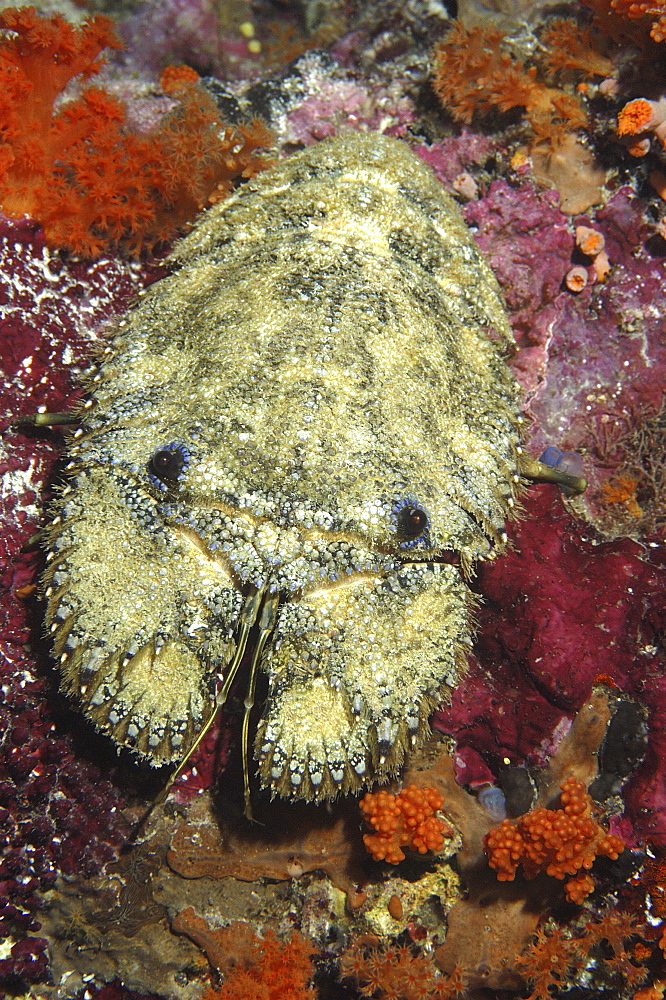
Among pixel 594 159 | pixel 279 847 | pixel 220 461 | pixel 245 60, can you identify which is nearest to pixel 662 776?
pixel 279 847

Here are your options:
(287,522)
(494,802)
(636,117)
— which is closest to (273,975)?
(494,802)

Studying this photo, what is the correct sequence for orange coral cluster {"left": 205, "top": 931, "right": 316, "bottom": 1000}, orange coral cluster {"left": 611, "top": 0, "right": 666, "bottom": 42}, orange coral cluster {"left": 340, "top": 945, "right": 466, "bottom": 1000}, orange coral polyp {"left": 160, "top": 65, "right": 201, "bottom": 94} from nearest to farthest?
1. orange coral cluster {"left": 340, "top": 945, "right": 466, "bottom": 1000}
2. orange coral cluster {"left": 205, "top": 931, "right": 316, "bottom": 1000}
3. orange coral cluster {"left": 611, "top": 0, "right": 666, "bottom": 42}
4. orange coral polyp {"left": 160, "top": 65, "right": 201, "bottom": 94}

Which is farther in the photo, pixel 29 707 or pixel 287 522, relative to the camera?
pixel 29 707

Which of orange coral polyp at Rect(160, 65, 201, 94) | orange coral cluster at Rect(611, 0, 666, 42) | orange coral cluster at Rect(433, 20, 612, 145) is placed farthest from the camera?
orange coral polyp at Rect(160, 65, 201, 94)

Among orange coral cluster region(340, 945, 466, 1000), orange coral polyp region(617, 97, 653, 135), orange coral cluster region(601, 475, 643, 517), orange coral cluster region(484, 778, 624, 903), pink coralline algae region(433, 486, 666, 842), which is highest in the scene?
orange coral polyp region(617, 97, 653, 135)

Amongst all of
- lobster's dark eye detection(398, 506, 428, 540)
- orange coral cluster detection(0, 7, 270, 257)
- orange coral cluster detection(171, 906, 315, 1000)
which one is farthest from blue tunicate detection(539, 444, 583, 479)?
orange coral cluster detection(171, 906, 315, 1000)

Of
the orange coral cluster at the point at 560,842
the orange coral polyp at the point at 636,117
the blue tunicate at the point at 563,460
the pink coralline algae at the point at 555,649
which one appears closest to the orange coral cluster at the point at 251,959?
the orange coral cluster at the point at 560,842

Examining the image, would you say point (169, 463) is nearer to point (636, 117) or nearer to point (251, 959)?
point (251, 959)

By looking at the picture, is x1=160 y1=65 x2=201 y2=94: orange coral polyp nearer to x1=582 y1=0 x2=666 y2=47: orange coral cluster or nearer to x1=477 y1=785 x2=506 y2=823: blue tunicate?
x1=582 y1=0 x2=666 y2=47: orange coral cluster
